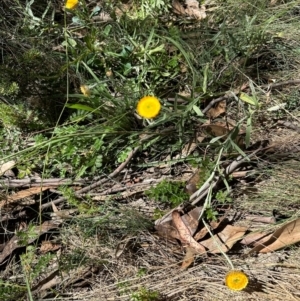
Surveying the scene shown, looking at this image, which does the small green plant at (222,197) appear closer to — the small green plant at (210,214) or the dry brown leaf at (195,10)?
the small green plant at (210,214)

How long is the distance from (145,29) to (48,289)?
4.25 feet

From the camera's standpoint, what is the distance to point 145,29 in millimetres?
2479

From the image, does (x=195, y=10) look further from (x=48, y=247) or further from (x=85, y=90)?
(x=48, y=247)

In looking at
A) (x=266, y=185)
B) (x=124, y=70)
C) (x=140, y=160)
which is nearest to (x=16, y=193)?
(x=140, y=160)

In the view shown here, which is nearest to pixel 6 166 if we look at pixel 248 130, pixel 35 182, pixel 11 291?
pixel 35 182

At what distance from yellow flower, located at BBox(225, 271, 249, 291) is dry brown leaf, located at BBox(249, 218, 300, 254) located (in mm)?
203

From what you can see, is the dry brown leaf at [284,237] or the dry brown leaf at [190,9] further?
the dry brown leaf at [190,9]

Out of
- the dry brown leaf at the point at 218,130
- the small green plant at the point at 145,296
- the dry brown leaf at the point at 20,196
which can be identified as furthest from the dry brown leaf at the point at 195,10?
the small green plant at the point at 145,296

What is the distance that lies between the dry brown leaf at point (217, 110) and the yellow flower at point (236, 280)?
2.39ft

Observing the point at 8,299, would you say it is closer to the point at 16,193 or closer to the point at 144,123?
the point at 16,193

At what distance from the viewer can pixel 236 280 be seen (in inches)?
78.2

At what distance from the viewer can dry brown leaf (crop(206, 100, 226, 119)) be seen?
7.69 ft

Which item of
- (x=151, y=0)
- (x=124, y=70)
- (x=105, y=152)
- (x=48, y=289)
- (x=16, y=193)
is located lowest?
(x=48, y=289)

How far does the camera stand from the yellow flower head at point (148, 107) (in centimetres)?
209
